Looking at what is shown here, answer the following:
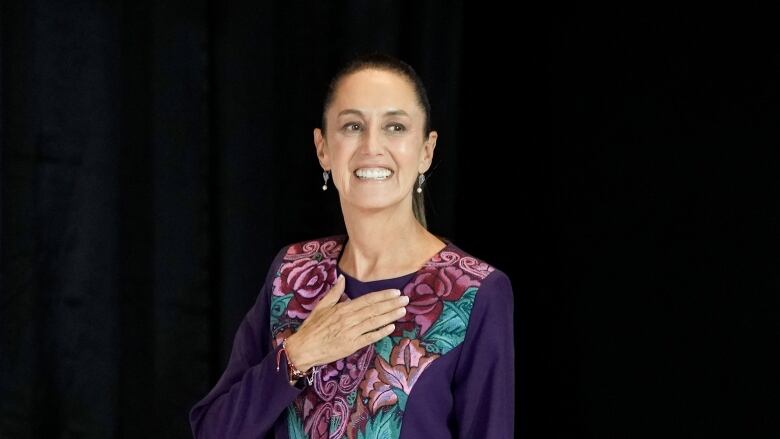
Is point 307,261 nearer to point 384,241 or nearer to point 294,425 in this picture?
point 384,241

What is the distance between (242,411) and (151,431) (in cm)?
59

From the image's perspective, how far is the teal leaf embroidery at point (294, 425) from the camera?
4.56 ft

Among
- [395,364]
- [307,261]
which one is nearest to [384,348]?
[395,364]

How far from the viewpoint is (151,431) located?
1885mm

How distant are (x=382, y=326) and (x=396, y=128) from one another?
30 cm

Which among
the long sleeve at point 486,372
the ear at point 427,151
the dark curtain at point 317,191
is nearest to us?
the long sleeve at point 486,372

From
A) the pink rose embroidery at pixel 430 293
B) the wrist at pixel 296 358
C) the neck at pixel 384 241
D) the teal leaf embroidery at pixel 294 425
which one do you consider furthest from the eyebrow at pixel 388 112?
the teal leaf embroidery at pixel 294 425

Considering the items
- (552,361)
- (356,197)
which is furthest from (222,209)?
(552,361)

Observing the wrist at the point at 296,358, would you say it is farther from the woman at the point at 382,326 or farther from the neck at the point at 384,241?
the neck at the point at 384,241

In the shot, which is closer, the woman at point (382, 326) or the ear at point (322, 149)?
the woman at point (382, 326)

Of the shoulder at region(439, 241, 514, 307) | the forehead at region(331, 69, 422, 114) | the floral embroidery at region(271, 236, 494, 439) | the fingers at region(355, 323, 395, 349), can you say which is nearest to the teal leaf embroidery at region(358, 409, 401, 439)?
the floral embroidery at region(271, 236, 494, 439)

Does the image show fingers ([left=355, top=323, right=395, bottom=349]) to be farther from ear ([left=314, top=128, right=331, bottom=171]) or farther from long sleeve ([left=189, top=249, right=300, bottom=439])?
ear ([left=314, top=128, right=331, bottom=171])

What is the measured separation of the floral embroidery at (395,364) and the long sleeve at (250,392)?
60 mm

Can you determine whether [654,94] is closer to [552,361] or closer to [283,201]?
[552,361]
